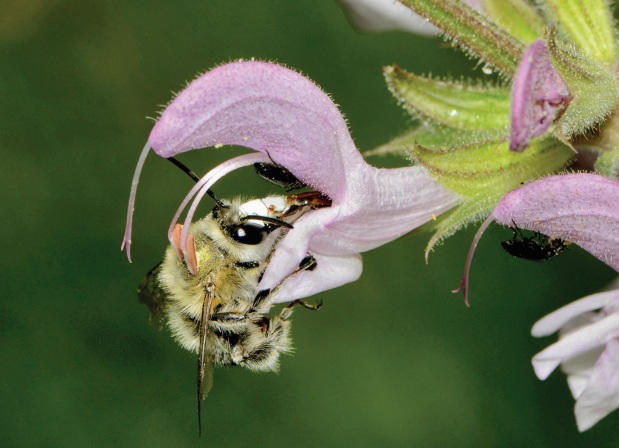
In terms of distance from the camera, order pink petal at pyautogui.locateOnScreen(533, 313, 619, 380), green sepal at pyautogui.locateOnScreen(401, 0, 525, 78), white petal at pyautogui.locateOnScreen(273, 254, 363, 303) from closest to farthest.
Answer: green sepal at pyautogui.locateOnScreen(401, 0, 525, 78)
pink petal at pyautogui.locateOnScreen(533, 313, 619, 380)
white petal at pyautogui.locateOnScreen(273, 254, 363, 303)

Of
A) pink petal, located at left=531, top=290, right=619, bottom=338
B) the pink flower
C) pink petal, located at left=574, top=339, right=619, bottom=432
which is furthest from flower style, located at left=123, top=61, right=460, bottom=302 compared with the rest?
pink petal, located at left=574, top=339, right=619, bottom=432

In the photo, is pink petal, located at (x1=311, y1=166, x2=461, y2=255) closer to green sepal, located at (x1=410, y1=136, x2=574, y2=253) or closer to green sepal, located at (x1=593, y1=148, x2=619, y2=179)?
green sepal, located at (x1=410, y1=136, x2=574, y2=253)

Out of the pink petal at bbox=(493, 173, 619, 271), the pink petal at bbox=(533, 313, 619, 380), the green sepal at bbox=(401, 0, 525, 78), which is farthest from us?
the pink petal at bbox=(533, 313, 619, 380)

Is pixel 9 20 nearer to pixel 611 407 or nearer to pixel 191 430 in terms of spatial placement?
pixel 191 430

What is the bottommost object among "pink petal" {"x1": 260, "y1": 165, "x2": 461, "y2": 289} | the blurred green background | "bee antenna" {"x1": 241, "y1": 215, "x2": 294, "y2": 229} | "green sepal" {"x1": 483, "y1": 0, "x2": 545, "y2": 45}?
the blurred green background

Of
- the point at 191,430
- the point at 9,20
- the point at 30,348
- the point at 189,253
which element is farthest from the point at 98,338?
the point at 189,253

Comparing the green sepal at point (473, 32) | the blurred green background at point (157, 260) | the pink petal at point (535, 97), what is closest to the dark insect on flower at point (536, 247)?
the green sepal at point (473, 32)

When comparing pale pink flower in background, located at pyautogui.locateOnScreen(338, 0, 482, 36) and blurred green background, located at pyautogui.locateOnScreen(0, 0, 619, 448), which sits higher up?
pale pink flower in background, located at pyautogui.locateOnScreen(338, 0, 482, 36)
